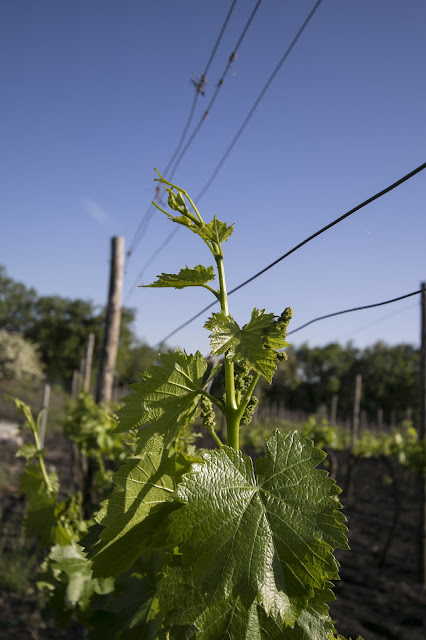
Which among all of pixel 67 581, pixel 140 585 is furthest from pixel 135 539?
pixel 67 581

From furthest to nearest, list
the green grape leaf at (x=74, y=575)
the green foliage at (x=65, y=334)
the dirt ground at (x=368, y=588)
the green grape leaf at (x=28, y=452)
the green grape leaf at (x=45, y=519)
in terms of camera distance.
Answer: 1. the green foliage at (x=65, y=334)
2. the dirt ground at (x=368, y=588)
3. the green grape leaf at (x=28, y=452)
4. the green grape leaf at (x=45, y=519)
5. the green grape leaf at (x=74, y=575)

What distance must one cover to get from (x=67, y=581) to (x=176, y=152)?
6370 mm

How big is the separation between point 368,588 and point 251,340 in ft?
20.3

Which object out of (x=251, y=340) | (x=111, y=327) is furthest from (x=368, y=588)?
(x=251, y=340)

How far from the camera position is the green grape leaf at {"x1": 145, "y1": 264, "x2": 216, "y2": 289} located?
946mm

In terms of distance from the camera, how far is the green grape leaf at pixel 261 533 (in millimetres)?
742

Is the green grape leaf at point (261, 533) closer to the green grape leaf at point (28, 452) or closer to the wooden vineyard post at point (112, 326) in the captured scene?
the green grape leaf at point (28, 452)

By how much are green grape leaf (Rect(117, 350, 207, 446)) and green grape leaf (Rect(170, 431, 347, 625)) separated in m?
0.14

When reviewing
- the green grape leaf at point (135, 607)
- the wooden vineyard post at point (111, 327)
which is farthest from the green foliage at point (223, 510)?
the wooden vineyard post at point (111, 327)

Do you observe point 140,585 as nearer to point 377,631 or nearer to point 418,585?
point 377,631

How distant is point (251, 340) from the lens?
33.4 inches

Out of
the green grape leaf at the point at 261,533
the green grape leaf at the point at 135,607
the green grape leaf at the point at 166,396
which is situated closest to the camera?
the green grape leaf at the point at 261,533

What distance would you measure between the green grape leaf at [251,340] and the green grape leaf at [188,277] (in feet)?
0.39

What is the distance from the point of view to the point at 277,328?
2.80ft
